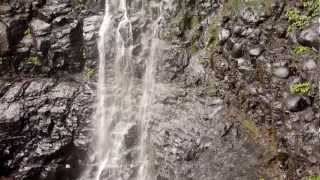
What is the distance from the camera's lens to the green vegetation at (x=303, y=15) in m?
10.0

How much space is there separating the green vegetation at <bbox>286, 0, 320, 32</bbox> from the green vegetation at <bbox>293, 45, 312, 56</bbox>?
1.60 feet

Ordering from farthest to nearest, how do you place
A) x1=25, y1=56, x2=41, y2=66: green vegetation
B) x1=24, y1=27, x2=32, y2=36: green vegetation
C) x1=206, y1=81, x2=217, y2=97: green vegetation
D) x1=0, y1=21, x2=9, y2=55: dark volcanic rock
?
x1=24, y1=27, x2=32, y2=36: green vegetation
x1=25, y1=56, x2=41, y2=66: green vegetation
x1=0, y1=21, x2=9, y2=55: dark volcanic rock
x1=206, y1=81, x2=217, y2=97: green vegetation

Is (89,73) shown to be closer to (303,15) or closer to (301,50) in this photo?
(301,50)

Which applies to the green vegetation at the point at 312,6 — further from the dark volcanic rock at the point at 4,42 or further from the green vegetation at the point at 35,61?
the dark volcanic rock at the point at 4,42

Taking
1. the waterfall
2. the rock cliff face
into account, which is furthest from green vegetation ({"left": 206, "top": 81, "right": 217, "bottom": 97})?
the waterfall

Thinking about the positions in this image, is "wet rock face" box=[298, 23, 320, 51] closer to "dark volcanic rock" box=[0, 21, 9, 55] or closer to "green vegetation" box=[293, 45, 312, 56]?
"green vegetation" box=[293, 45, 312, 56]

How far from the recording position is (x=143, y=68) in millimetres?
12438

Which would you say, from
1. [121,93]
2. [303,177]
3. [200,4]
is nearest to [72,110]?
[121,93]

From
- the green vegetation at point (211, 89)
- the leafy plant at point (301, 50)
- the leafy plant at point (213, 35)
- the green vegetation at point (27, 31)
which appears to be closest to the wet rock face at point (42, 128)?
the green vegetation at point (27, 31)

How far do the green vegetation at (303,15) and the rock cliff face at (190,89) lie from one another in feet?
0.08

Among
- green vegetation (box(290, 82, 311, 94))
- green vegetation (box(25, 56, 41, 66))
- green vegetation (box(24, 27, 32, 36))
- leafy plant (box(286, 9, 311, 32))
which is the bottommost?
green vegetation (box(290, 82, 311, 94))

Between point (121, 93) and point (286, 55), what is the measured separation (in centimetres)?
467

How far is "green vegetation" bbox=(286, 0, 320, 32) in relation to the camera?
1002cm

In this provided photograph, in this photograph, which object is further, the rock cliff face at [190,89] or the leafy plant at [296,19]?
the leafy plant at [296,19]
